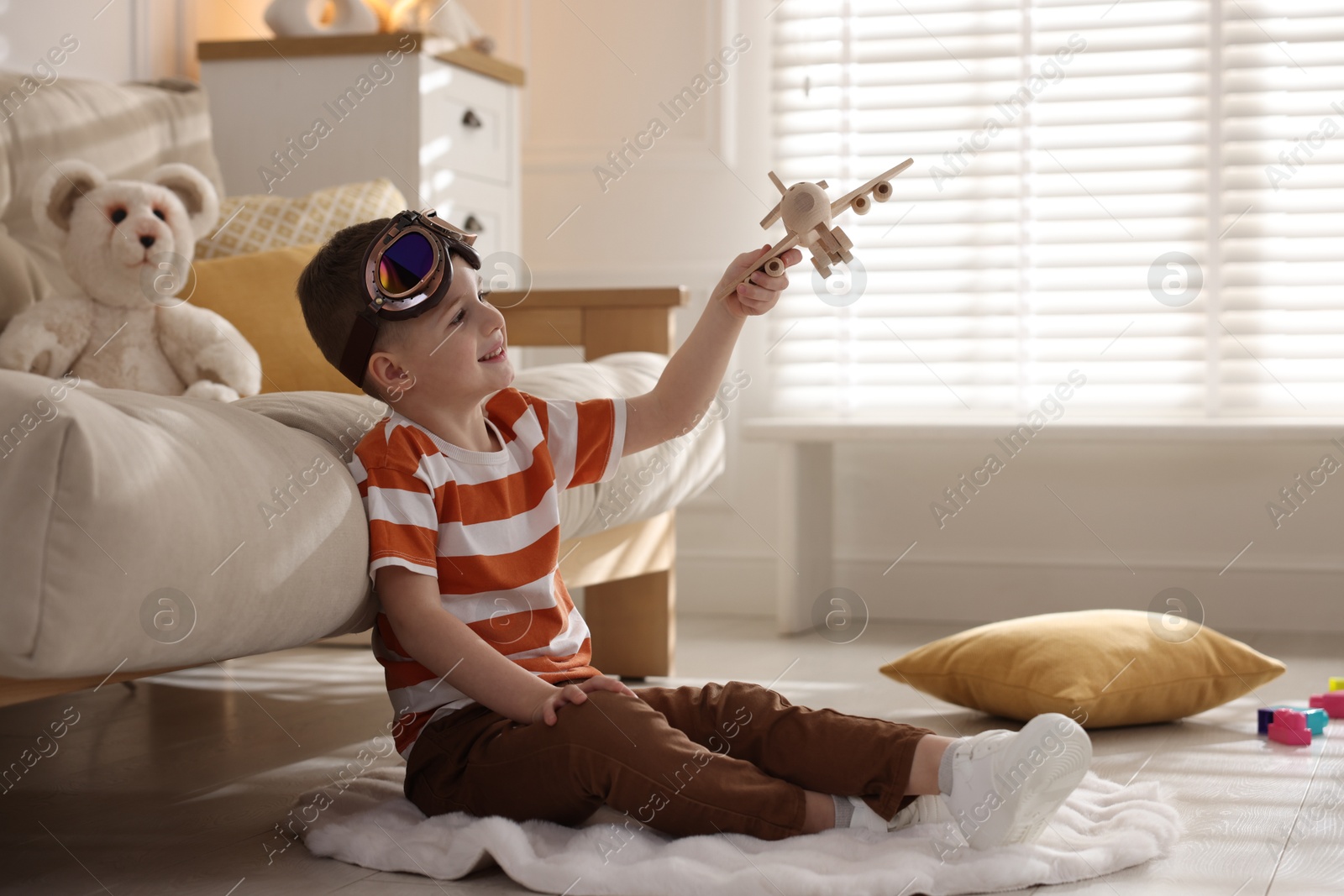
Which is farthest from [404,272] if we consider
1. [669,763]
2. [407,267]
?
[669,763]

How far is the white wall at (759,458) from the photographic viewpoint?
7.97 feet

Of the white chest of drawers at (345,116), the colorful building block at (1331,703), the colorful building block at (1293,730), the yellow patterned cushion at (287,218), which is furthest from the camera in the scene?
the white chest of drawers at (345,116)

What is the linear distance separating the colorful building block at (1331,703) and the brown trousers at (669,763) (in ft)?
2.74

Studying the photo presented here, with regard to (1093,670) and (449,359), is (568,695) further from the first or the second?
(1093,670)

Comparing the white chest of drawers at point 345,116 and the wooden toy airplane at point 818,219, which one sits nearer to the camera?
the wooden toy airplane at point 818,219

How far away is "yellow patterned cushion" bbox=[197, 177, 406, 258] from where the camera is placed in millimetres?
1845

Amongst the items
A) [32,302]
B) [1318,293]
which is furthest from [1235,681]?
[32,302]

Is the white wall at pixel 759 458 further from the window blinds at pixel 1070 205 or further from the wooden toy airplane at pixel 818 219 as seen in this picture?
the wooden toy airplane at pixel 818 219

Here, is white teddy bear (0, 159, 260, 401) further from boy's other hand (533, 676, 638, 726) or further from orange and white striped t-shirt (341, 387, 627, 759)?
boy's other hand (533, 676, 638, 726)

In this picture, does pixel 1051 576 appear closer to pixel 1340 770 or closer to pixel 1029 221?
pixel 1029 221

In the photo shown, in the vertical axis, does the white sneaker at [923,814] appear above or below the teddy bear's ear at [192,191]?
below

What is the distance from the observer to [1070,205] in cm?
255

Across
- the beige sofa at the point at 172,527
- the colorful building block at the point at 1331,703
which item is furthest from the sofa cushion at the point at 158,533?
the colorful building block at the point at 1331,703

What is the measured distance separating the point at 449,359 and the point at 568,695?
307mm
